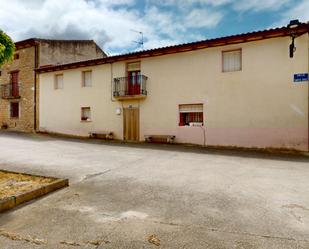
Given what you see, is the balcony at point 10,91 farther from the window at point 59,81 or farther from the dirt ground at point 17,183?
the dirt ground at point 17,183

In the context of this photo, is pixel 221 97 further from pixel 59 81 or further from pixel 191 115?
pixel 59 81

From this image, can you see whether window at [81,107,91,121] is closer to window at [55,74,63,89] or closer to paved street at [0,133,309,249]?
window at [55,74,63,89]

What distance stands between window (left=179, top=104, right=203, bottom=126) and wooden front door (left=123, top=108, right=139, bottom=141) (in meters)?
2.81

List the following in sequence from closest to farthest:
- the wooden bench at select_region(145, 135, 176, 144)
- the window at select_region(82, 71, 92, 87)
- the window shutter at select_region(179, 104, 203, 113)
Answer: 1. the window shutter at select_region(179, 104, 203, 113)
2. the wooden bench at select_region(145, 135, 176, 144)
3. the window at select_region(82, 71, 92, 87)

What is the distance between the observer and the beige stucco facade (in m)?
11.0

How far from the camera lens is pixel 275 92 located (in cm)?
1123

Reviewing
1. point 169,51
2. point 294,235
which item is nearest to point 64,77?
point 169,51

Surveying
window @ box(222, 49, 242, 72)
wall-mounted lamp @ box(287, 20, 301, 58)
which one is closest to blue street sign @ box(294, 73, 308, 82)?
wall-mounted lamp @ box(287, 20, 301, 58)

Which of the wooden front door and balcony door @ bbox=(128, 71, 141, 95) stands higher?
balcony door @ bbox=(128, 71, 141, 95)

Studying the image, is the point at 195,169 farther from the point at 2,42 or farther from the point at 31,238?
the point at 2,42

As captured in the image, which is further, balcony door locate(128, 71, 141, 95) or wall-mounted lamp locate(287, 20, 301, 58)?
balcony door locate(128, 71, 141, 95)

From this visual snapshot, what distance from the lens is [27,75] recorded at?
2027 cm

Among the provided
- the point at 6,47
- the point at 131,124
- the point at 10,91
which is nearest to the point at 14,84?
the point at 10,91

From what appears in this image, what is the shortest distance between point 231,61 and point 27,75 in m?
16.0
